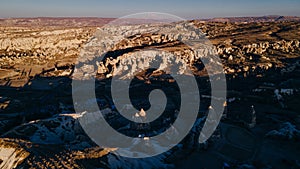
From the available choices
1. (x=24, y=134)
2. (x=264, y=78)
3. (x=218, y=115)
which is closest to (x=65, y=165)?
(x=24, y=134)

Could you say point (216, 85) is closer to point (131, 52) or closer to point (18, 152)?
point (131, 52)

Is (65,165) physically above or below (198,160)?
above

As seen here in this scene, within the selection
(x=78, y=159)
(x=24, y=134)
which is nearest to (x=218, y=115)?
(x=78, y=159)

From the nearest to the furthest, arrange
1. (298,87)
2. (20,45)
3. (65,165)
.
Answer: (65,165)
(298,87)
(20,45)

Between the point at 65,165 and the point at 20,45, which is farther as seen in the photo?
the point at 20,45

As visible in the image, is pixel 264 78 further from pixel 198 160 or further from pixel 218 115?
pixel 198 160

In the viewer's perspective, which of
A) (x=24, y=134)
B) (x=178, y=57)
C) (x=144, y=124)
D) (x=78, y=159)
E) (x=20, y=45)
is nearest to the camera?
(x=78, y=159)
